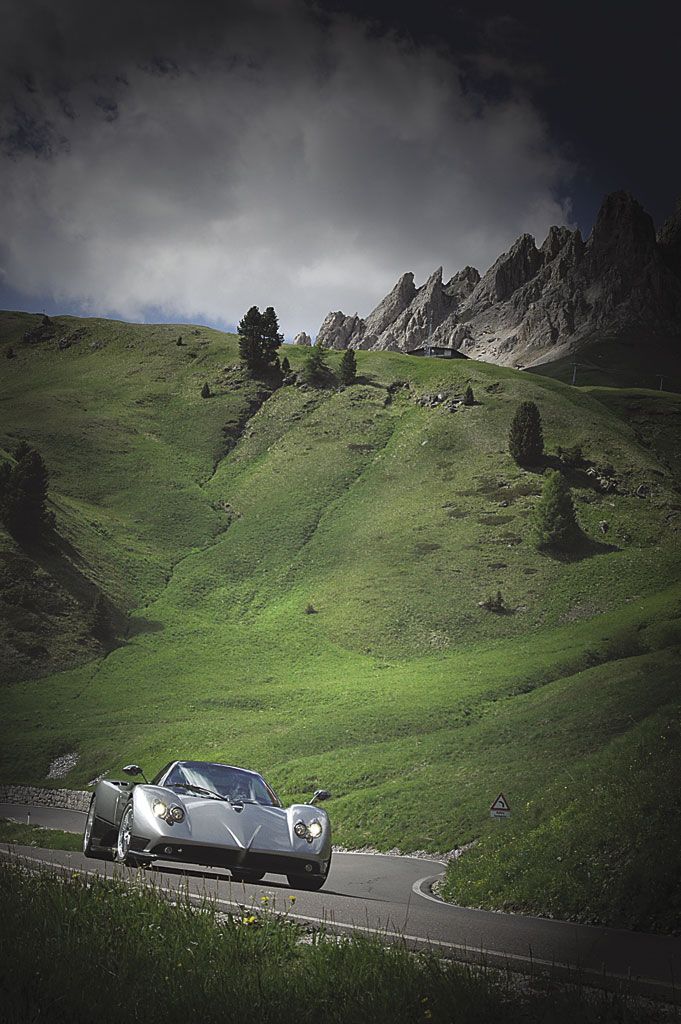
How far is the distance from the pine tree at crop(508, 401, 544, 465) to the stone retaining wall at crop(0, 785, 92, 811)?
65955 mm

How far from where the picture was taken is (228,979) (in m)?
5.64

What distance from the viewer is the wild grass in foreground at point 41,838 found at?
19.7 m

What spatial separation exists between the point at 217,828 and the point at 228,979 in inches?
224

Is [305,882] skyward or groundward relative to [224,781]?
groundward

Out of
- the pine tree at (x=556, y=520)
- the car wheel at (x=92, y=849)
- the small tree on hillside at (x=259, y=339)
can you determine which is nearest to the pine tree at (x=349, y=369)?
the small tree on hillside at (x=259, y=339)

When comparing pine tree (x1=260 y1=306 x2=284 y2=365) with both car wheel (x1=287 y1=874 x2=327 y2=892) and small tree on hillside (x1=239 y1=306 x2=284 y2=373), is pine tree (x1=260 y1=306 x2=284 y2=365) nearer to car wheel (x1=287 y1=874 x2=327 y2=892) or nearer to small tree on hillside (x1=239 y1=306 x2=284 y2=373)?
small tree on hillside (x1=239 y1=306 x2=284 y2=373)

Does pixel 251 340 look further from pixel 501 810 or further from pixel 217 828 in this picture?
pixel 217 828

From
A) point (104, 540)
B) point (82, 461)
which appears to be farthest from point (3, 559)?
point (82, 461)

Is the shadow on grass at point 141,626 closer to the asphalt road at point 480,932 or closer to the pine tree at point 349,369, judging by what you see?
the asphalt road at point 480,932

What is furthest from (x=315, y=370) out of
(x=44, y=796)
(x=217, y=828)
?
(x=217, y=828)

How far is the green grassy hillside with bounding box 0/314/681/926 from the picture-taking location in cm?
3472

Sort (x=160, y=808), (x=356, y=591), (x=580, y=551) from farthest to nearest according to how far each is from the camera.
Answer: (x=580, y=551), (x=356, y=591), (x=160, y=808)

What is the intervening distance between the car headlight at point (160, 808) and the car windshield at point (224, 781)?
43.3 inches

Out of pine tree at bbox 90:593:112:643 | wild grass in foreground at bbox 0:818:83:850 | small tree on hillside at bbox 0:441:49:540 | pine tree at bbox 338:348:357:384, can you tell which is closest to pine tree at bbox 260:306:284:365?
pine tree at bbox 338:348:357:384
